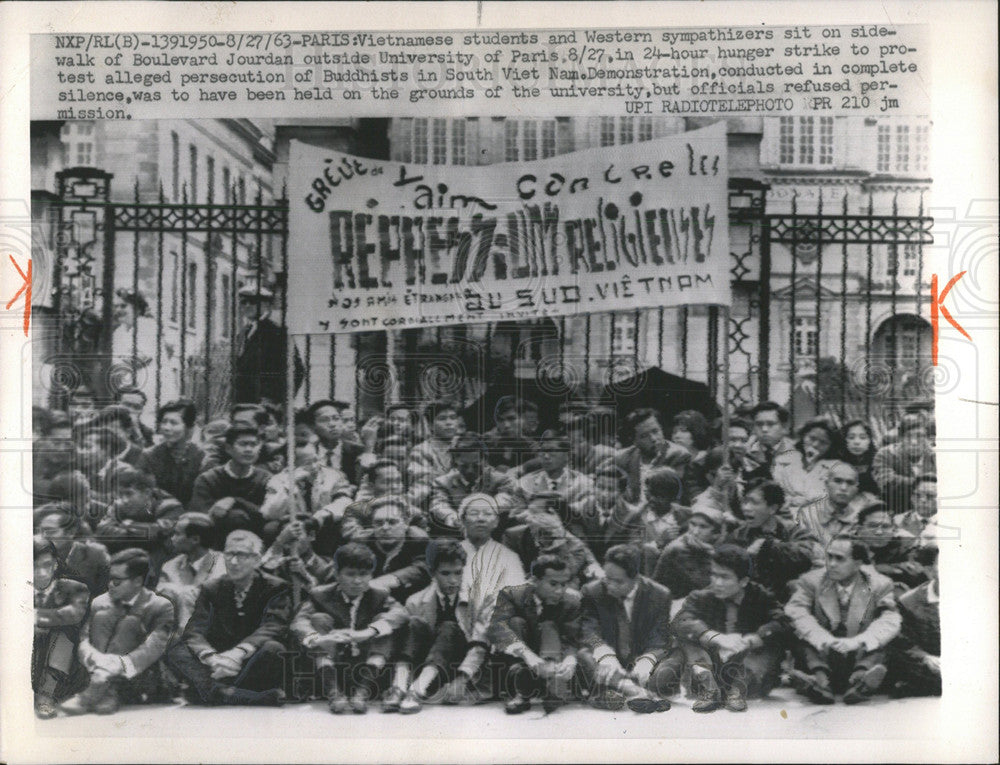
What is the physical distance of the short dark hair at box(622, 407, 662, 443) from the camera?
4.41 meters

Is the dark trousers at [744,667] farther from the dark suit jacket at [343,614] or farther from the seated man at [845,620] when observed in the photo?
the dark suit jacket at [343,614]

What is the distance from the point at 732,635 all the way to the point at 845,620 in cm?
50

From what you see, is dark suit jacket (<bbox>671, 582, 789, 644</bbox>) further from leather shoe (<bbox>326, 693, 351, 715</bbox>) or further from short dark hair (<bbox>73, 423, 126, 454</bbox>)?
short dark hair (<bbox>73, 423, 126, 454</bbox>)

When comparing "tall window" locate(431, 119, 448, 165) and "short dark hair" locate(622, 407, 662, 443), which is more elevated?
"tall window" locate(431, 119, 448, 165)

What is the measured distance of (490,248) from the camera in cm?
446

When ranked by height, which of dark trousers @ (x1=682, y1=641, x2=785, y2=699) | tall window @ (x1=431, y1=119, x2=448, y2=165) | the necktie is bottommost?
dark trousers @ (x1=682, y1=641, x2=785, y2=699)

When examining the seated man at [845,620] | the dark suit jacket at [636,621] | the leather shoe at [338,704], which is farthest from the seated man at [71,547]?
the seated man at [845,620]

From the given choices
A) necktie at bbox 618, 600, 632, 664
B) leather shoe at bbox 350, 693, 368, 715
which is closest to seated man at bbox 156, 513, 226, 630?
leather shoe at bbox 350, 693, 368, 715

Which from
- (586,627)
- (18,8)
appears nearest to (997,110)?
(586,627)

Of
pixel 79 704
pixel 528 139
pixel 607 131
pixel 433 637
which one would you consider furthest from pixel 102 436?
pixel 607 131

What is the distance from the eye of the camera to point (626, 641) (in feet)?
14.5

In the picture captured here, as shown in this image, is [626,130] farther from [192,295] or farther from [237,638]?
[237,638]

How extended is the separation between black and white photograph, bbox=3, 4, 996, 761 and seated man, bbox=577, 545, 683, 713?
14 millimetres

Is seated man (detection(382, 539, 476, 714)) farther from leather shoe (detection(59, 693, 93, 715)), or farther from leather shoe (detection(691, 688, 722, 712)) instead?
leather shoe (detection(59, 693, 93, 715))
